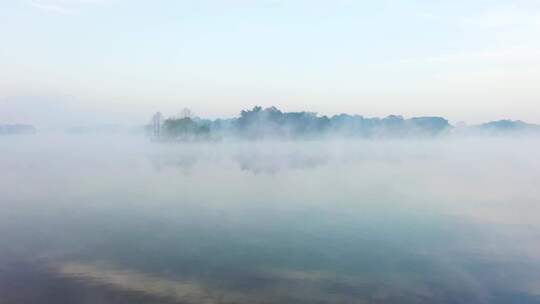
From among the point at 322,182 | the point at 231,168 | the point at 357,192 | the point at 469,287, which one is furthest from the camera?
the point at 231,168

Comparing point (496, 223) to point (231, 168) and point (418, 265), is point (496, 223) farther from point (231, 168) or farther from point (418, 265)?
point (231, 168)

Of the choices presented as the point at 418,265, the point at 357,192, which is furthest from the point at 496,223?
the point at 357,192

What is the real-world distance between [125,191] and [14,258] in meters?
21.8

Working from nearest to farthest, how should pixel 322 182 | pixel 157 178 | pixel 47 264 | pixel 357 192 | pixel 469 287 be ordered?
pixel 469 287 < pixel 47 264 < pixel 357 192 < pixel 322 182 < pixel 157 178

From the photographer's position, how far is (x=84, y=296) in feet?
51.8

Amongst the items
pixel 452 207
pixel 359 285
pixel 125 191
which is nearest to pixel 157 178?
pixel 125 191

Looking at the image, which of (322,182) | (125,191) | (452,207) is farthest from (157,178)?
(452,207)

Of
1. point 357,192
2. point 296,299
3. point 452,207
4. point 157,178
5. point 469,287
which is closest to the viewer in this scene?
point 296,299

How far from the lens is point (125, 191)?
1650 inches

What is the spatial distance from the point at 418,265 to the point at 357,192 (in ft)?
72.7

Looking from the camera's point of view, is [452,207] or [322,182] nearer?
[452,207]

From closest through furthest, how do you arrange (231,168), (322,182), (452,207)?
(452,207) → (322,182) → (231,168)

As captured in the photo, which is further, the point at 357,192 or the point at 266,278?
the point at 357,192

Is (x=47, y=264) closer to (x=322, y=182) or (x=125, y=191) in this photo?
(x=125, y=191)
